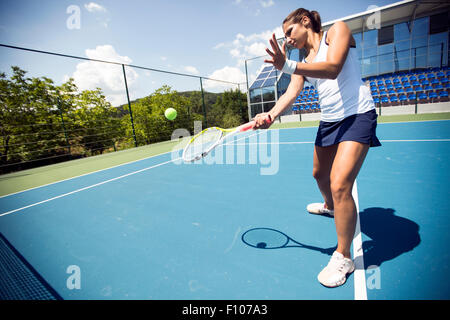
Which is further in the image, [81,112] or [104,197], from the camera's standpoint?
[81,112]

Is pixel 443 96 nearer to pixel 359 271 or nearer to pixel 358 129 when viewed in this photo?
pixel 358 129

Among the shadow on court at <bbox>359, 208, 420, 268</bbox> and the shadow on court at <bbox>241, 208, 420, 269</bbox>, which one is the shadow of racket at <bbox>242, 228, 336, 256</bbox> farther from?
the shadow on court at <bbox>359, 208, 420, 268</bbox>

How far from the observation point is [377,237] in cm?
220

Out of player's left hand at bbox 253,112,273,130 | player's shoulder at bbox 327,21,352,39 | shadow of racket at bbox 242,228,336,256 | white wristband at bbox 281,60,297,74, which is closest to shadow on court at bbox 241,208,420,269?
shadow of racket at bbox 242,228,336,256

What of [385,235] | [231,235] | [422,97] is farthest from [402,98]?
[231,235]

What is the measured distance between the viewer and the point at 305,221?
263cm

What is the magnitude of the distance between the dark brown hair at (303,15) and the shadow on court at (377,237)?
197cm

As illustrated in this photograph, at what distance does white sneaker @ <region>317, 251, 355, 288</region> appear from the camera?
1.67 meters

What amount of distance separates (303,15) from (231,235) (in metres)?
2.18

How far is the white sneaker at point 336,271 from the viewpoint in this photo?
167 centimetres

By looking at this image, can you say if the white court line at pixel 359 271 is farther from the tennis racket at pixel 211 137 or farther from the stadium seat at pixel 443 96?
the stadium seat at pixel 443 96
